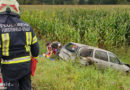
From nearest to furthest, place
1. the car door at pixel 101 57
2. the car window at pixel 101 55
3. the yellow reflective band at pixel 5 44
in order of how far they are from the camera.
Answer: the yellow reflective band at pixel 5 44
the car door at pixel 101 57
the car window at pixel 101 55

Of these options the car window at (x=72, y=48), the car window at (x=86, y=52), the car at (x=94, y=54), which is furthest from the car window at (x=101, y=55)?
the car window at (x=72, y=48)

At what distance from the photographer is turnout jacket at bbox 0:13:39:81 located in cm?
253

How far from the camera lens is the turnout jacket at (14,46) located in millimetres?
2533

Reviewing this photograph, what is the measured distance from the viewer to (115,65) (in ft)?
27.9

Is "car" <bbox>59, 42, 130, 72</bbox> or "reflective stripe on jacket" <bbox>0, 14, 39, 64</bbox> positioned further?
"car" <bbox>59, 42, 130, 72</bbox>

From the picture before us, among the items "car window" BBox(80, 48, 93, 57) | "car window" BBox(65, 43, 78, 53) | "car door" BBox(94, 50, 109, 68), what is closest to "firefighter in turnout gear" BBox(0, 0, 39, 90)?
"car window" BBox(80, 48, 93, 57)

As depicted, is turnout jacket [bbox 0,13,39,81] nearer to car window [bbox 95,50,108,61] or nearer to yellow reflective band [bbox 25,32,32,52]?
yellow reflective band [bbox 25,32,32,52]

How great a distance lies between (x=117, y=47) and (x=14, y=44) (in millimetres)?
11036

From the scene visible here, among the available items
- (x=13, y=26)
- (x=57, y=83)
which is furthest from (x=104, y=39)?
(x=13, y=26)

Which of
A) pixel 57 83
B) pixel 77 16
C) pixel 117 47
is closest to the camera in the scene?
pixel 57 83

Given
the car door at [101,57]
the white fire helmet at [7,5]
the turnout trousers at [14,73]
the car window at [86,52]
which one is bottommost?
the car door at [101,57]

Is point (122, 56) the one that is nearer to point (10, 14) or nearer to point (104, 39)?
point (104, 39)

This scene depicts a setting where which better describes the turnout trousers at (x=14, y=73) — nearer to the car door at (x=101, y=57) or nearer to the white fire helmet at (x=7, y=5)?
the white fire helmet at (x=7, y=5)

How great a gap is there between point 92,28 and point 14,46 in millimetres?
10725
